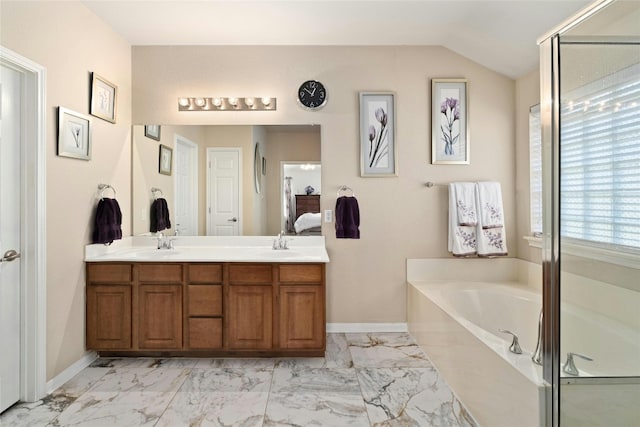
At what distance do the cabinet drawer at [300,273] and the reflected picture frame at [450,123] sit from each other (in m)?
1.48

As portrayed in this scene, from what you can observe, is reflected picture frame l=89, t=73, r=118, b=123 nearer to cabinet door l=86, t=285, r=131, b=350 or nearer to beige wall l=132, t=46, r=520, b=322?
beige wall l=132, t=46, r=520, b=322

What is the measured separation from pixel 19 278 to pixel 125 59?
2.00 metres

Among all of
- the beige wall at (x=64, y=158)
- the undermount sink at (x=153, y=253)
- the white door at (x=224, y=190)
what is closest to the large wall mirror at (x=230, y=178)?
the white door at (x=224, y=190)

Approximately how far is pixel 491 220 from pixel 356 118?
1472 millimetres

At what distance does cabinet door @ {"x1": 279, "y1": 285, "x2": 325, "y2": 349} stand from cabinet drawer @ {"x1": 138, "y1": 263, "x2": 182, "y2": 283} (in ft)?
2.58

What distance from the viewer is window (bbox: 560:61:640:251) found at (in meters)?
1.44

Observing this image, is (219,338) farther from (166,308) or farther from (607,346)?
(607,346)

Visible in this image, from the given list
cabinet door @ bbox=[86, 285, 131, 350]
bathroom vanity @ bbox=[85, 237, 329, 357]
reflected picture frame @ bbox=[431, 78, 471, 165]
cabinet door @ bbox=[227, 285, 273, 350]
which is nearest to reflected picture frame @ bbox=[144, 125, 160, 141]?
bathroom vanity @ bbox=[85, 237, 329, 357]

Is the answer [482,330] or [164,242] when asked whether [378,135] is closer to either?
[482,330]

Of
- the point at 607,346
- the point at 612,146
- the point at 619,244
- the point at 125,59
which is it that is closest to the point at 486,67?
the point at 612,146

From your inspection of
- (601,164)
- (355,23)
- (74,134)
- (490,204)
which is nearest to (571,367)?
(601,164)

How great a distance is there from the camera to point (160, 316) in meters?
2.75

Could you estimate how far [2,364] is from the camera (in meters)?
2.08

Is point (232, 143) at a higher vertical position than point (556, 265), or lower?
higher
